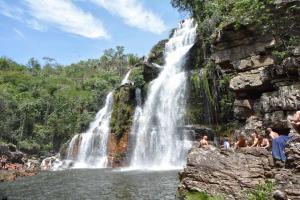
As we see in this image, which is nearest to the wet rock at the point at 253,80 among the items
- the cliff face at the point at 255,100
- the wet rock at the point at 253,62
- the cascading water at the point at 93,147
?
the cliff face at the point at 255,100

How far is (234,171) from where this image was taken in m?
11.7

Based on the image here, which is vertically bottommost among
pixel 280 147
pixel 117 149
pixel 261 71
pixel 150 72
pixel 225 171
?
pixel 225 171

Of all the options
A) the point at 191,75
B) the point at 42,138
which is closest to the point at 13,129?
the point at 42,138

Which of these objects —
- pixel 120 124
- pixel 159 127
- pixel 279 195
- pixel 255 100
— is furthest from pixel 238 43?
pixel 120 124

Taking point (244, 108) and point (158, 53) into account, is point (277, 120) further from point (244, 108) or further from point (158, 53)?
point (158, 53)

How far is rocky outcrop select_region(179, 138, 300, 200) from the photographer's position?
9.38 m

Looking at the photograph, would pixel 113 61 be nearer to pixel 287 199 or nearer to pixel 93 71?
pixel 93 71

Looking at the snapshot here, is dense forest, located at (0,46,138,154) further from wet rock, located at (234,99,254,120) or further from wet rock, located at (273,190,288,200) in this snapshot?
wet rock, located at (273,190,288,200)

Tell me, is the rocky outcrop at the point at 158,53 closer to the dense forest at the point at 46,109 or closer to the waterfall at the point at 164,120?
the waterfall at the point at 164,120

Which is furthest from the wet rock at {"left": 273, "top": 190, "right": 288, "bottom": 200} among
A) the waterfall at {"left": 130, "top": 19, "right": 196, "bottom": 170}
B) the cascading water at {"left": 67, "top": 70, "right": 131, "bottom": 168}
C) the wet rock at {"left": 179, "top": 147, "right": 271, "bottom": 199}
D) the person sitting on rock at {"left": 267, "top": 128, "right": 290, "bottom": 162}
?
the cascading water at {"left": 67, "top": 70, "right": 131, "bottom": 168}

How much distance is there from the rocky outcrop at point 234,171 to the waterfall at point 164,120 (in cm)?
1604

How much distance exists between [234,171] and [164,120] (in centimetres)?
2128

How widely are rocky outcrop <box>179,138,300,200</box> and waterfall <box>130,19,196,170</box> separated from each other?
1604 cm

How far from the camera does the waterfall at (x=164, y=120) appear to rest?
30561mm
